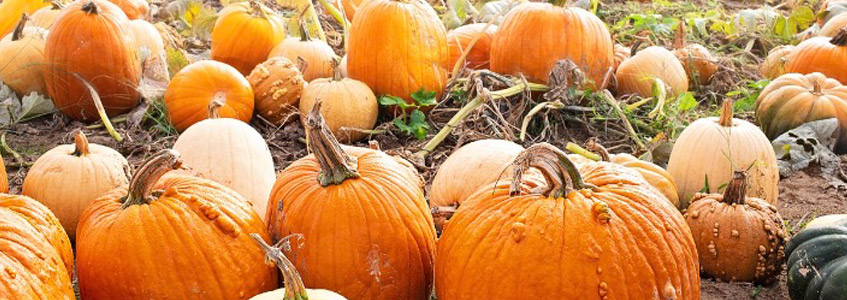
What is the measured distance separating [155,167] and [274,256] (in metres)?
0.66

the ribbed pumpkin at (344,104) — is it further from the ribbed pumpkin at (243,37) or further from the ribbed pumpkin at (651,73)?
the ribbed pumpkin at (651,73)

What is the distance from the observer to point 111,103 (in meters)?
5.66

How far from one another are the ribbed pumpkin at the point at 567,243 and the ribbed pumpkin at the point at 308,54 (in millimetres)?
3333

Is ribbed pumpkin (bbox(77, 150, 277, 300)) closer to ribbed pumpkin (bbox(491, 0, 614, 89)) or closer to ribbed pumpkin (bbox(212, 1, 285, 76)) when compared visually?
ribbed pumpkin (bbox(491, 0, 614, 89))

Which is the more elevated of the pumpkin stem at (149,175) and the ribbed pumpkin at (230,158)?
the pumpkin stem at (149,175)

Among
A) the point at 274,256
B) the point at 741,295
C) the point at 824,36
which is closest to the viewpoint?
the point at 274,256

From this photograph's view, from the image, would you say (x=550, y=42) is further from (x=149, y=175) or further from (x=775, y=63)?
(x=149, y=175)

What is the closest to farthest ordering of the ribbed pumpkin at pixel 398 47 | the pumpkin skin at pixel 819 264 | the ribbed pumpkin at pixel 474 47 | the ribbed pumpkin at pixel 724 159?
the pumpkin skin at pixel 819 264, the ribbed pumpkin at pixel 724 159, the ribbed pumpkin at pixel 398 47, the ribbed pumpkin at pixel 474 47

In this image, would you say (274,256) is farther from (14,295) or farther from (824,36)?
(824,36)

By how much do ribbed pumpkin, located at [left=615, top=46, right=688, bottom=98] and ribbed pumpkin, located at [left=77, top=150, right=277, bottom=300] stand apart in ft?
12.3

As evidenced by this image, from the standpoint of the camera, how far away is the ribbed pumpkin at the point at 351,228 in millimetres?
2955

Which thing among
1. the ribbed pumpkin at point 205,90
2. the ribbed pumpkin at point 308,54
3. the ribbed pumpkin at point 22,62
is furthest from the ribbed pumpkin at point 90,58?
the ribbed pumpkin at point 308,54

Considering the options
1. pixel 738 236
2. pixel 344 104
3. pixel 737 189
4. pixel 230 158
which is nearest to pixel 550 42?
pixel 344 104

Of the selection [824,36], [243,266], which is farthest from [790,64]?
→ [243,266]
